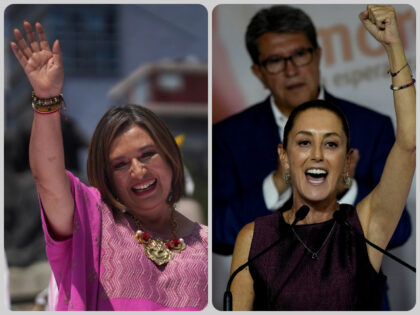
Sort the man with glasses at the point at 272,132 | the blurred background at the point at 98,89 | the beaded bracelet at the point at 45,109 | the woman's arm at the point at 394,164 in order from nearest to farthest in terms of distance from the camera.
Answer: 1. the beaded bracelet at the point at 45,109
2. the woman's arm at the point at 394,164
3. the blurred background at the point at 98,89
4. the man with glasses at the point at 272,132

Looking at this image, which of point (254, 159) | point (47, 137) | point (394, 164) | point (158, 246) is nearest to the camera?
point (47, 137)

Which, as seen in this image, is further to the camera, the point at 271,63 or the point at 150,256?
the point at 271,63

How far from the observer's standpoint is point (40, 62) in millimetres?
3594

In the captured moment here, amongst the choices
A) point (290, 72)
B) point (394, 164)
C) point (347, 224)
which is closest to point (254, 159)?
point (290, 72)

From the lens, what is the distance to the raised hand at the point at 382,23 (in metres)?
3.67

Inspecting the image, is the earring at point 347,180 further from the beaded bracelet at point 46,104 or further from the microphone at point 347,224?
the beaded bracelet at point 46,104

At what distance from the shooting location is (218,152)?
3.92m

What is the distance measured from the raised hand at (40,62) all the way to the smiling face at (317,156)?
1139mm

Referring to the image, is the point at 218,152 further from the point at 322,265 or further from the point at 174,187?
the point at 322,265

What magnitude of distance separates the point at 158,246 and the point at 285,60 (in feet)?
3.63

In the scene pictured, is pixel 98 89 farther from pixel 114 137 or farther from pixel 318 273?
pixel 318 273

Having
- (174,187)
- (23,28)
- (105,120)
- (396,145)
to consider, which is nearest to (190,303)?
(174,187)

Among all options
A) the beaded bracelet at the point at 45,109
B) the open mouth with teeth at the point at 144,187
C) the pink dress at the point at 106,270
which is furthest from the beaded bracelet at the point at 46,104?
the open mouth with teeth at the point at 144,187

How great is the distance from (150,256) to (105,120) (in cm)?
68
